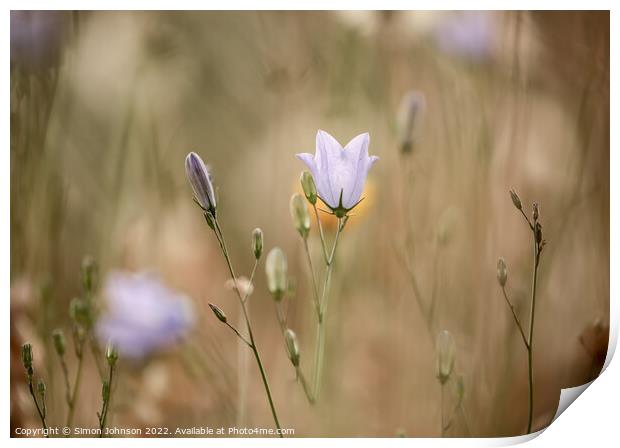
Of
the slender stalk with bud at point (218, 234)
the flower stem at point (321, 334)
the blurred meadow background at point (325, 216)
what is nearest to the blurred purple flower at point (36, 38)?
the blurred meadow background at point (325, 216)

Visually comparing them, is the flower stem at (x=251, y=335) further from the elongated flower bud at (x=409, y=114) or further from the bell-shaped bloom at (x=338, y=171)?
the elongated flower bud at (x=409, y=114)

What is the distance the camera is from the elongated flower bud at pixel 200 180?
0.98m

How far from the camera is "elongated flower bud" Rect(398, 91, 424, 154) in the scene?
105 centimetres

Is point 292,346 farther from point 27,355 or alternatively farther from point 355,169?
point 27,355

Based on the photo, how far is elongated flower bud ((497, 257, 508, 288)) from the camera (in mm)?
1060

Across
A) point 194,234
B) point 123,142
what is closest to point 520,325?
point 194,234

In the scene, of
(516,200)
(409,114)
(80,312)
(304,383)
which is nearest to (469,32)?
(409,114)

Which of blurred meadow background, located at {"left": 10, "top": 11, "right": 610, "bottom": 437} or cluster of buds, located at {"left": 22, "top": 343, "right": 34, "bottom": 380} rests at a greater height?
blurred meadow background, located at {"left": 10, "top": 11, "right": 610, "bottom": 437}

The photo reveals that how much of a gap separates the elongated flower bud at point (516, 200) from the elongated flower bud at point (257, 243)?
382 millimetres

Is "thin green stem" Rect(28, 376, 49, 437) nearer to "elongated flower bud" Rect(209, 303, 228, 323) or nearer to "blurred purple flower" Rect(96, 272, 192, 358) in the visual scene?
"blurred purple flower" Rect(96, 272, 192, 358)

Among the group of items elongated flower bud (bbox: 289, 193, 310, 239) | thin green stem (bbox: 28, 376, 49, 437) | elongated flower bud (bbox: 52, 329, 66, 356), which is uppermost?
elongated flower bud (bbox: 289, 193, 310, 239)

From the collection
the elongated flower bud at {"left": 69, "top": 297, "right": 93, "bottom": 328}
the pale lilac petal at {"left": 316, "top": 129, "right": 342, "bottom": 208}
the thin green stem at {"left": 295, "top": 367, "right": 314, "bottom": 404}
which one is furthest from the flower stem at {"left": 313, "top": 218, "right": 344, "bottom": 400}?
the elongated flower bud at {"left": 69, "top": 297, "right": 93, "bottom": 328}

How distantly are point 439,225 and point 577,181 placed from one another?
0.22 m

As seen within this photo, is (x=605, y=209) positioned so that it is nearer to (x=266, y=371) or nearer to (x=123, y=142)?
(x=266, y=371)
